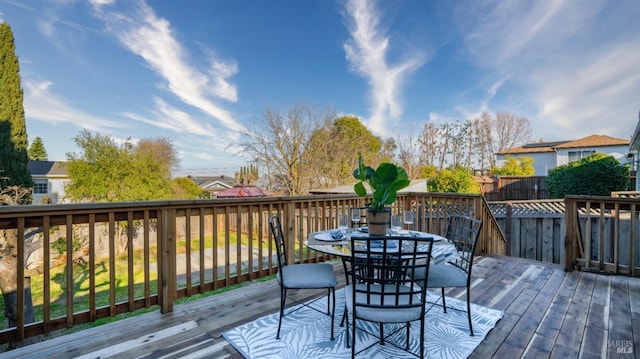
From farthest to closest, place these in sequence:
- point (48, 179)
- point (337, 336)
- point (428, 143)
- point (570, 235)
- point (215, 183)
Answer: point (215, 183)
point (48, 179)
point (428, 143)
point (570, 235)
point (337, 336)

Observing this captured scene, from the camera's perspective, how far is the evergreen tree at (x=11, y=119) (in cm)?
980

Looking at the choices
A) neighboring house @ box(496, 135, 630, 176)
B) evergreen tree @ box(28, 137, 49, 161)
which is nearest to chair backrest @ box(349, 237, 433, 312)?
neighboring house @ box(496, 135, 630, 176)

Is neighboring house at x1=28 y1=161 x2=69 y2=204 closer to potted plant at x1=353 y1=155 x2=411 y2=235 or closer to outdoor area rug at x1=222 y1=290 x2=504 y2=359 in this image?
outdoor area rug at x1=222 y1=290 x2=504 y2=359

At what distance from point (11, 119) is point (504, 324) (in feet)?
49.1

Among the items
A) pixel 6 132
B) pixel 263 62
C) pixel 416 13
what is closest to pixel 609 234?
pixel 416 13

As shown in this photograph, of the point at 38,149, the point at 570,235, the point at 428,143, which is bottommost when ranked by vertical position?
the point at 570,235

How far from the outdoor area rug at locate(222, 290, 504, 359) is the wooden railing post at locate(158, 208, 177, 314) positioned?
2.37 feet

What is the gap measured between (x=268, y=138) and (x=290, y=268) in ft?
34.7

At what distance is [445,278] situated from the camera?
83.7 inches

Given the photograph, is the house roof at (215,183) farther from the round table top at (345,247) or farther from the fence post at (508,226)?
the round table top at (345,247)

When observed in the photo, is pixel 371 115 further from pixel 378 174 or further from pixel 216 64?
pixel 378 174

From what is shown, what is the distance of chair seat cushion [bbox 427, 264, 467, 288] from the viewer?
6.72 feet

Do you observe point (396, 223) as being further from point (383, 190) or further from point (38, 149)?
point (38, 149)

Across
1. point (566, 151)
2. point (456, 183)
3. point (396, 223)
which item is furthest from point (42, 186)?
point (566, 151)
